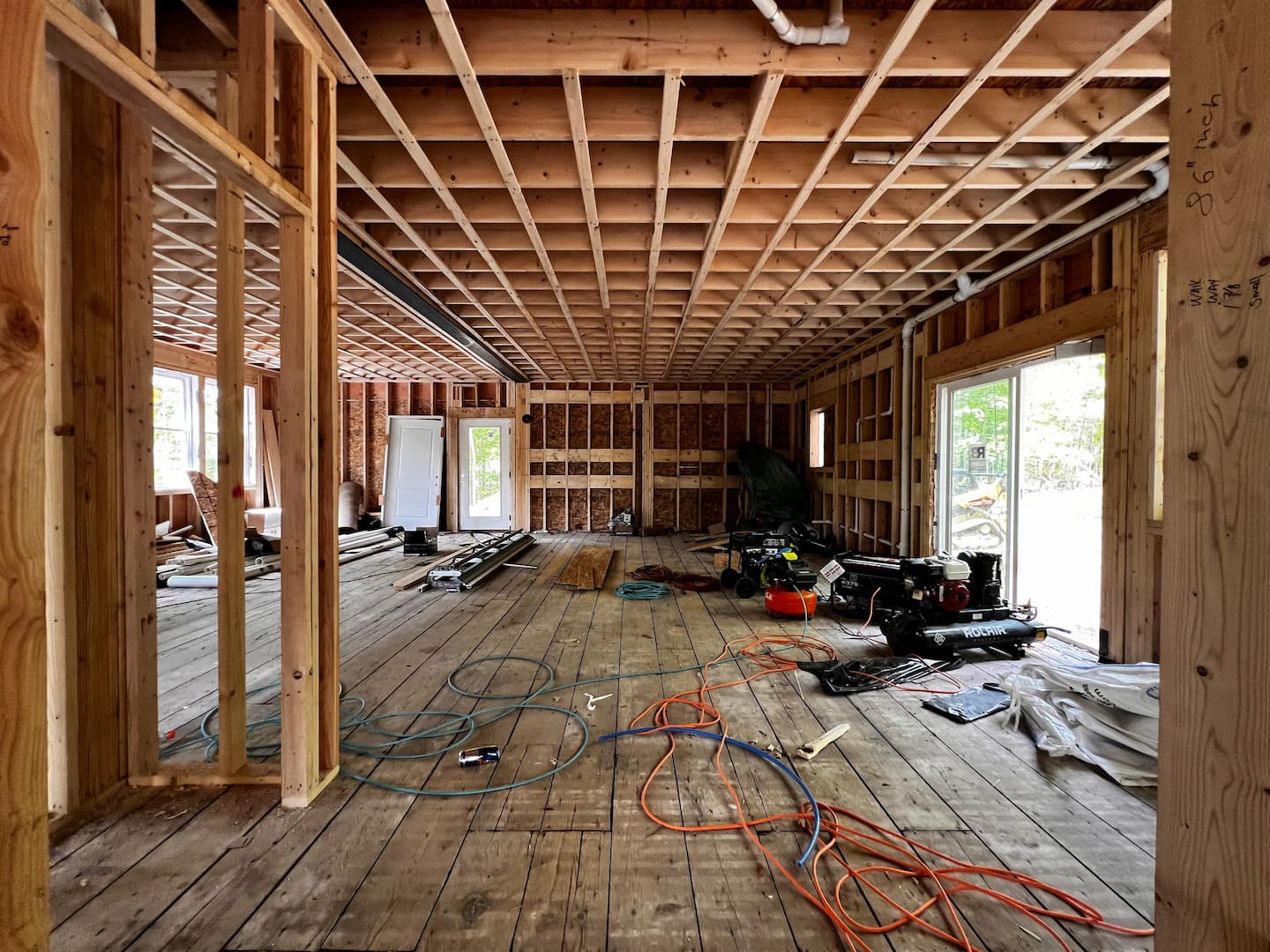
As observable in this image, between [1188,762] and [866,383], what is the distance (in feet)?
23.2

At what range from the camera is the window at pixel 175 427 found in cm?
769

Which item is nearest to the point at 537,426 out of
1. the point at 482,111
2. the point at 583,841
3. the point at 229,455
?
the point at 482,111

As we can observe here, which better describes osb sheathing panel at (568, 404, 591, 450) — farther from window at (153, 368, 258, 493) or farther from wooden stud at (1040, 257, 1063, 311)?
wooden stud at (1040, 257, 1063, 311)

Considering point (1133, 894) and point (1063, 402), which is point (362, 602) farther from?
point (1063, 402)

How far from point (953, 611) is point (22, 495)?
4.48m

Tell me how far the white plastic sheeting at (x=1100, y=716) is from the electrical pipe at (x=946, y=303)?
2942 millimetres

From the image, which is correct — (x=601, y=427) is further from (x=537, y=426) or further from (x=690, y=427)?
(x=690, y=427)

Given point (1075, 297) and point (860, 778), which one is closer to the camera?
point (860, 778)

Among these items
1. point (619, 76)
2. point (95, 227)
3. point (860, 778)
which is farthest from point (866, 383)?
point (95, 227)

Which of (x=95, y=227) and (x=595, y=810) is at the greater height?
(x=95, y=227)

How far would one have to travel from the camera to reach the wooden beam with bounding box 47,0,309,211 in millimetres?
1160

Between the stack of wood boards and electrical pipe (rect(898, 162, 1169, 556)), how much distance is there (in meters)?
3.72

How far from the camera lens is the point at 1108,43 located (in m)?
2.22

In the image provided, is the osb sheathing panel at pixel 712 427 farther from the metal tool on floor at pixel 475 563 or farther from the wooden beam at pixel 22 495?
the wooden beam at pixel 22 495
